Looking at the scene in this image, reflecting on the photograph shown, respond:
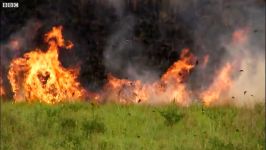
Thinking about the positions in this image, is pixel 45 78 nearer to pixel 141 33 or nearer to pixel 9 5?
pixel 9 5

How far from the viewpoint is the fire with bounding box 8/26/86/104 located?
13844 millimetres

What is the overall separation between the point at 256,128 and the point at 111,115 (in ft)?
10.9

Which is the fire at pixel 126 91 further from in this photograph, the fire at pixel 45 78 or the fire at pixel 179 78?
the fire at pixel 45 78

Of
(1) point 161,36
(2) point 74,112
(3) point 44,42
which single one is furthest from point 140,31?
(2) point 74,112

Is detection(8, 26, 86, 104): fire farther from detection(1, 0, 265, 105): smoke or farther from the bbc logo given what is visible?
the bbc logo

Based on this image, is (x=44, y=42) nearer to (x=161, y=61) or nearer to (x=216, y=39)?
(x=161, y=61)

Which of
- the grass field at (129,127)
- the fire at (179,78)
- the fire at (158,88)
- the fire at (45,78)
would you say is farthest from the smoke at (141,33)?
the grass field at (129,127)

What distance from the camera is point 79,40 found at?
52.5 ft

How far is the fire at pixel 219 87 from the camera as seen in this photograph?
14.1 metres

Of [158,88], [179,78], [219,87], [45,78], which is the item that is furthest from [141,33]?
[45,78]

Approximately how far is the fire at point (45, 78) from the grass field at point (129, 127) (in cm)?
123

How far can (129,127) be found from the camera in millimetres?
10977

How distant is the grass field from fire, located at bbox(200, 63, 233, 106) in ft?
4.90

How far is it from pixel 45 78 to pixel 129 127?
410cm
